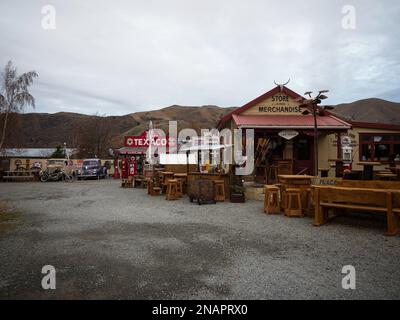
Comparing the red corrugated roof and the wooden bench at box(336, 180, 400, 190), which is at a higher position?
the red corrugated roof

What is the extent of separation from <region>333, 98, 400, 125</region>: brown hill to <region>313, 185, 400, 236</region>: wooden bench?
102 metres

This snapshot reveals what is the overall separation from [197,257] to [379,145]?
640 inches

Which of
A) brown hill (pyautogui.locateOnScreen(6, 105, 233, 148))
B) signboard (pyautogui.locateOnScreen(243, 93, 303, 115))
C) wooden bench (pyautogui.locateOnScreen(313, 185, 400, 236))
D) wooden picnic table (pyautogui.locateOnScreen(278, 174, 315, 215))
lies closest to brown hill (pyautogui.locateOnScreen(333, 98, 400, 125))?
brown hill (pyautogui.locateOnScreen(6, 105, 233, 148))

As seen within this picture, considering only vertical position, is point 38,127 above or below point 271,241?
above

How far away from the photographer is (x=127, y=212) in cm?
844

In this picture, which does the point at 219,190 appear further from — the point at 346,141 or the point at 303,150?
the point at 346,141

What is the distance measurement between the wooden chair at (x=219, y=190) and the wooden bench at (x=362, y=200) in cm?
463

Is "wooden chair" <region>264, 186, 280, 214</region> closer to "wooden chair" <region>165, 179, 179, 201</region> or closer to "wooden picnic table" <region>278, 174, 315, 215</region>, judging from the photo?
"wooden picnic table" <region>278, 174, 315, 215</region>

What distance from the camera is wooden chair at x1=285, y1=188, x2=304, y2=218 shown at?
759 cm

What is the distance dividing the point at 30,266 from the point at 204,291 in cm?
272
